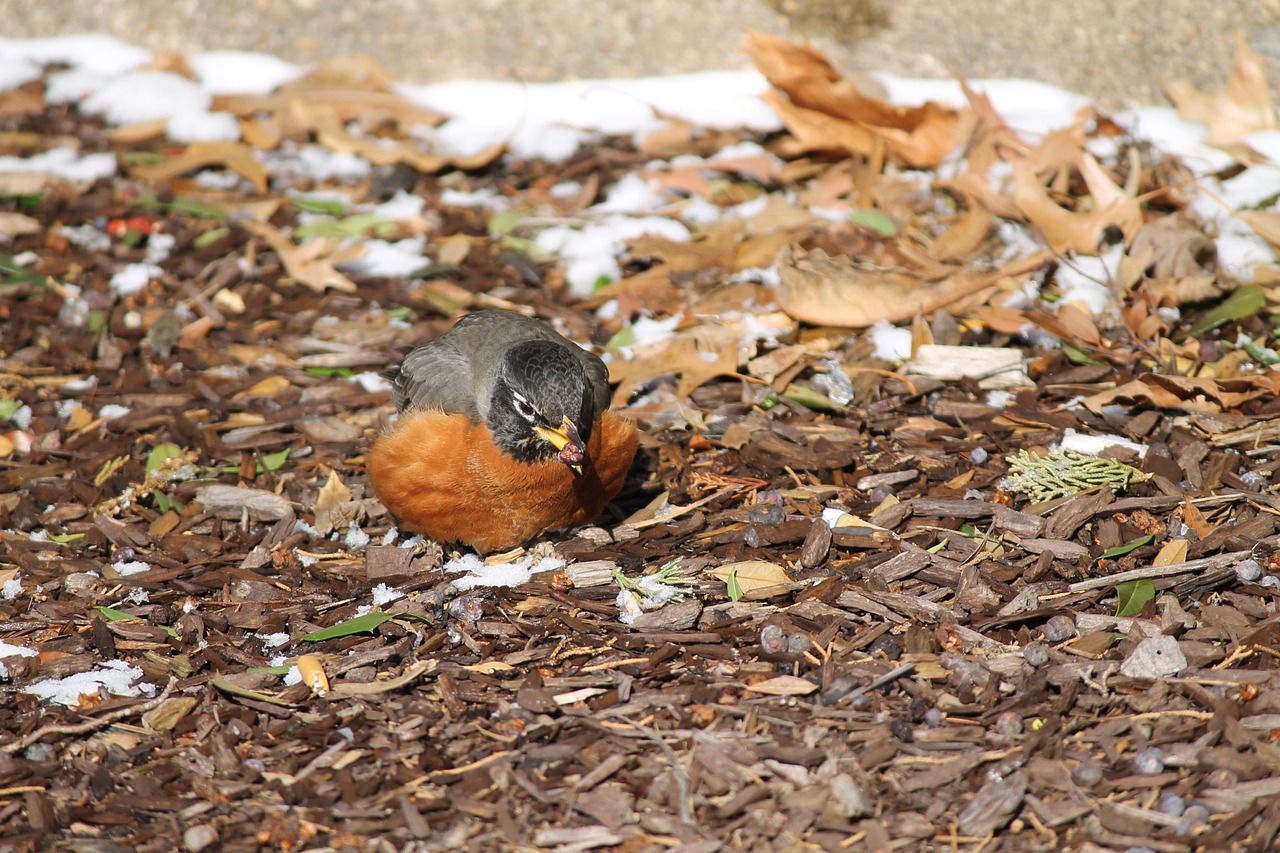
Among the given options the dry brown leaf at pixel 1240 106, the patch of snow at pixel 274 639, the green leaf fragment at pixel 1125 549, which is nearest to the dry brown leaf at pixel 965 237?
the dry brown leaf at pixel 1240 106

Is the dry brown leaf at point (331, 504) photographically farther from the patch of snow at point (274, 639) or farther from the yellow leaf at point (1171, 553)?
the yellow leaf at point (1171, 553)

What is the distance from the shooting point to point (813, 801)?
3.56 meters

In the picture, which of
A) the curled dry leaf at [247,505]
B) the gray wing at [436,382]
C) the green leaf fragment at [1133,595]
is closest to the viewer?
the green leaf fragment at [1133,595]

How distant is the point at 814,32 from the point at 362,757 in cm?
651

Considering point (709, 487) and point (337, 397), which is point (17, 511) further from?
point (709, 487)

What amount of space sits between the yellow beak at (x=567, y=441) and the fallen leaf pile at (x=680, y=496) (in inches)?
20.9

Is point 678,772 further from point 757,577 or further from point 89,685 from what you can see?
point 89,685

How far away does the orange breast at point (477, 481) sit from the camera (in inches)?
190

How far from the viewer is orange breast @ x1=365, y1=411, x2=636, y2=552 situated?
4820mm

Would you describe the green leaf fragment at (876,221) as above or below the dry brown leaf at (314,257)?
above

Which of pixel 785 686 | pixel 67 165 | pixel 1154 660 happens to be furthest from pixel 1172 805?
pixel 67 165

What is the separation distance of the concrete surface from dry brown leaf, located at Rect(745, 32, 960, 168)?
0.78m

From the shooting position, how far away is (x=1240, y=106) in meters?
7.57

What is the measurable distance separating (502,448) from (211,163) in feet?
15.4
